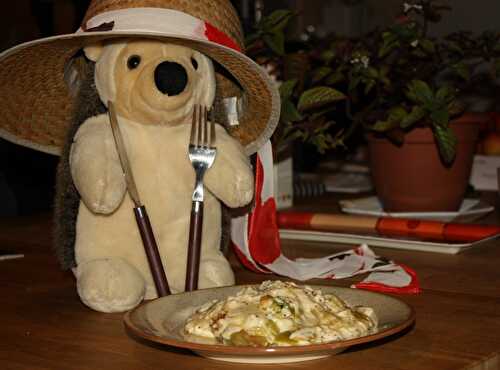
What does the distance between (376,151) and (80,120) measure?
61 centimetres

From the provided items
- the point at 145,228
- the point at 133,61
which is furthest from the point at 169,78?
the point at 145,228

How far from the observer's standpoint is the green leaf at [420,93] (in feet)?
4.19

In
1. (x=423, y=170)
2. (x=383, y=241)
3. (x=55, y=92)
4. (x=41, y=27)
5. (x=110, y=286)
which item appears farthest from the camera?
(x=41, y=27)

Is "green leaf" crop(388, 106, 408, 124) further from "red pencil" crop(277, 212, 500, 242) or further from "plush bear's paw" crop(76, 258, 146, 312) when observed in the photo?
"plush bear's paw" crop(76, 258, 146, 312)

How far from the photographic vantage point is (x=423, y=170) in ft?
4.57

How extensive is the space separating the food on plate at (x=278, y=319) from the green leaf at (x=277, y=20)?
60 centimetres

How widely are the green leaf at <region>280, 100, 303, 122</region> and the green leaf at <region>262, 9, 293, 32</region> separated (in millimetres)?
110

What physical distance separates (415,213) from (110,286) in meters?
0.67

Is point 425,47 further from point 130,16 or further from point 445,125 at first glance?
point 130,16

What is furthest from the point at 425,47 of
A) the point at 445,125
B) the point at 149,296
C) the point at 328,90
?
the point at 149,296

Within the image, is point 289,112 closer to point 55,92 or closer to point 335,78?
point 335,78

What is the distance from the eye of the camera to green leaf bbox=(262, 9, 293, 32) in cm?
125

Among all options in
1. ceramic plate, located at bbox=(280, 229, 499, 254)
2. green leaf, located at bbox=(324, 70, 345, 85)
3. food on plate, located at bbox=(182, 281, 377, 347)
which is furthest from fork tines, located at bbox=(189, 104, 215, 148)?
green leaf, located at bbox=(324, 70, 345, 85)

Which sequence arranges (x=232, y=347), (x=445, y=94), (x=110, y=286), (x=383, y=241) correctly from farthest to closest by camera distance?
1. (x=445, y=94)
2. (x=383, y=241)
3. (x=110, y=286)
4. (x=232, y=347)
